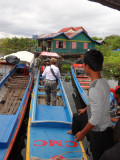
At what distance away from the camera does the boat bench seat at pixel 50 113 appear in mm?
4582

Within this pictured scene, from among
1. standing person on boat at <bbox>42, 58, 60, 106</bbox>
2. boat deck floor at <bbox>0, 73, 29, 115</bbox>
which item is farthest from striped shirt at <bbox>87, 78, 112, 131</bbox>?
boat deck floor at <bbox>0, 73, 29, 115</bbox>

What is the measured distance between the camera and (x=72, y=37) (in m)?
24.7

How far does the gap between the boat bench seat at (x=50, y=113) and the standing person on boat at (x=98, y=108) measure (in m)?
2.65

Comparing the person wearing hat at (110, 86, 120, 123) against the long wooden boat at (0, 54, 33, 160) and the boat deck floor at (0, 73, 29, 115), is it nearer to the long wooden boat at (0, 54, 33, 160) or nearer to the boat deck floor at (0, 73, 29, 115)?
the long wooden boat at (0, 54, 33, 160)

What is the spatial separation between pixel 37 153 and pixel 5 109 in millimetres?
3142

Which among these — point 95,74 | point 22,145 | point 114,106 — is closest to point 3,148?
point 22,145

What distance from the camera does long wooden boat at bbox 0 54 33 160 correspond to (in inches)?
129

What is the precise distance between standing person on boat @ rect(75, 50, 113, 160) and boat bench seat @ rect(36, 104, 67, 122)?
265 centimetres

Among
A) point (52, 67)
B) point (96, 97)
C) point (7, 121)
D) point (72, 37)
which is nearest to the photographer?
point (96, 97)

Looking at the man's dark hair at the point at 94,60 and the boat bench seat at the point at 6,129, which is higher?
the man's dark hair at the point at 94,60

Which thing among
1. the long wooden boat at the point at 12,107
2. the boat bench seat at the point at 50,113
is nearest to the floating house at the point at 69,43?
the long wooden boat at the point at 12,107

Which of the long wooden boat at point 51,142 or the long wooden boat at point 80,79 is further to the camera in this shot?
the long wooden boat at point 80,79

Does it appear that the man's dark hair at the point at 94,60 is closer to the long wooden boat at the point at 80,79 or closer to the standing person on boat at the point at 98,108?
the standing person on boat at the point at 98,108

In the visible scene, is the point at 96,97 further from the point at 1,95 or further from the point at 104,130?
the point at 1,95
